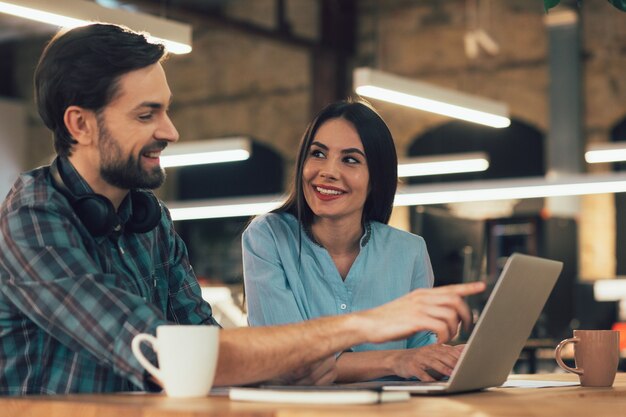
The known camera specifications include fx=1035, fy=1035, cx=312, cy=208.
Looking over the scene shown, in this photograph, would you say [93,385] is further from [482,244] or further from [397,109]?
[397,109]

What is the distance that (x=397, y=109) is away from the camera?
11.1 m

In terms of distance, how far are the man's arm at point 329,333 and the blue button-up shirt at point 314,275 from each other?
2.69 feet

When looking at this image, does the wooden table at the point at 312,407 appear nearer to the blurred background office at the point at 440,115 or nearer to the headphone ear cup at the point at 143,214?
the headphone ear cup at the point at 143,214

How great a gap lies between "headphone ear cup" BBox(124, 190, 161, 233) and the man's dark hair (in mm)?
170

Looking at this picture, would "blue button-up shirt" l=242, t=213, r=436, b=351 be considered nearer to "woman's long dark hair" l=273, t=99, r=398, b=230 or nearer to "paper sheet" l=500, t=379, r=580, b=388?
"woman's long dark hair" l=273, t=99, r=398, b=230

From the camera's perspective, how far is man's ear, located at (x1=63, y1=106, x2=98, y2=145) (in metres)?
1.95

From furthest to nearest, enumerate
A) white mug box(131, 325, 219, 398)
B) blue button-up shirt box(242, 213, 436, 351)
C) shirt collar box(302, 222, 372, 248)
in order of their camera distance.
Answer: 1. shirt collar box(302, 222, 372, 248)
2. blue button-up shirt box(242, 213, 436, 351)
3. white mug box(131, 325, 219, 398)

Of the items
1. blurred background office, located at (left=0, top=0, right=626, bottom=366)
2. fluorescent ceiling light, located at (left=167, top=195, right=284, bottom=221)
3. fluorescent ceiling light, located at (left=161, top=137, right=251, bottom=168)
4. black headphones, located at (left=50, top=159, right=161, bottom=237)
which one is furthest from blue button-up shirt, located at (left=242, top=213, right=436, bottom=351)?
fluorescent ceiling light, located at (left=167, top=195, right=284, bottom=221)

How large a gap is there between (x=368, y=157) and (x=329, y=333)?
121cm

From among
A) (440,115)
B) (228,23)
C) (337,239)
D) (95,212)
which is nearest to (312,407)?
(95,212)

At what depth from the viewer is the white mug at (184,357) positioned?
1519 millimetres

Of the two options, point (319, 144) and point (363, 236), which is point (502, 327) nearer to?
point (363, 236)

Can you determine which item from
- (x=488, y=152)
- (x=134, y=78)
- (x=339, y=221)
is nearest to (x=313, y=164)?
(x=339, y=221)

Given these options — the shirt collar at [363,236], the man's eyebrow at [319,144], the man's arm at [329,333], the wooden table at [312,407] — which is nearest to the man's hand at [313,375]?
the man's arm at [329,333]
